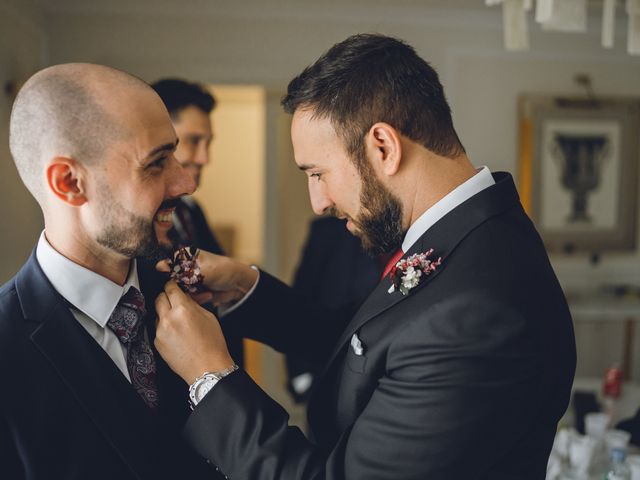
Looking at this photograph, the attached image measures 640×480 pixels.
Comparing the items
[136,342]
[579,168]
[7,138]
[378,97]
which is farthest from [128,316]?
[579,168]

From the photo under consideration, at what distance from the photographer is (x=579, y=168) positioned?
4.87 metres

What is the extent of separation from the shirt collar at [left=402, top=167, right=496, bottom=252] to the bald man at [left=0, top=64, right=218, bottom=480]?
1.67 ft

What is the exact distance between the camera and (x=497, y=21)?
182 inches

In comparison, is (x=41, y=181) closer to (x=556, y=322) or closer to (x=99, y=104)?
(x=99, y=104)

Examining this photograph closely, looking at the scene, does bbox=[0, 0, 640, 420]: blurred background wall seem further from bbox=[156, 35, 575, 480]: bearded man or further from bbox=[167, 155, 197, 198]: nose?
bbox=[156, 35, 575, 480]: bearded man

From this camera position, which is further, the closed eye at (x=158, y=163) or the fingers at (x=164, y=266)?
the fingers at (x=164, y=266)

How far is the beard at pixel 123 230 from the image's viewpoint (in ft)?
3.85

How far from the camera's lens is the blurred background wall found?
4262 millimetres

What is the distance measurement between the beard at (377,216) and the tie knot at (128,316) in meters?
0.51

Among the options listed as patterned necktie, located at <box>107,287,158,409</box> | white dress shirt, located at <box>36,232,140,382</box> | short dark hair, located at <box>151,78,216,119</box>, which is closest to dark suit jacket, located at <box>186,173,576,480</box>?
patterned necktie, located at <box>107,287,158,409</box>

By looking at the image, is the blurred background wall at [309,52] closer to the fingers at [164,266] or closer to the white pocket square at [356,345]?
the fingers at [164,266]

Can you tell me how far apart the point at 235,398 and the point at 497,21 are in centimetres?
424

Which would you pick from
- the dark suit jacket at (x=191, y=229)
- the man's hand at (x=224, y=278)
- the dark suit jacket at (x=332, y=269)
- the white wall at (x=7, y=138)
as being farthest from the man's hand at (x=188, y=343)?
the white wall at (x=7, y=138)

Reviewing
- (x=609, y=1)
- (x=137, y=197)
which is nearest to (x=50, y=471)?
(x=137, y=197)
